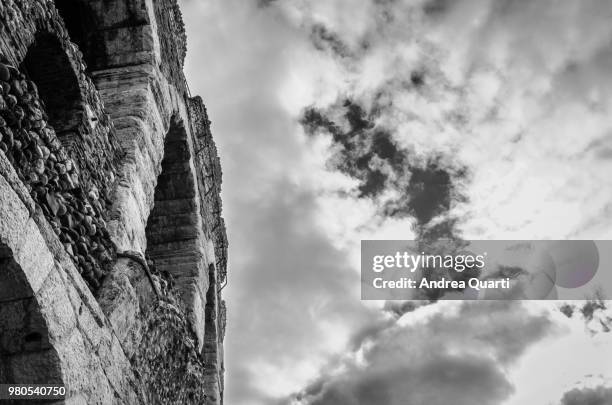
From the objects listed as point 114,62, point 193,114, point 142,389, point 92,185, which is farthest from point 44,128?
point 193,114

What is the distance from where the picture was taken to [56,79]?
5.10 meters

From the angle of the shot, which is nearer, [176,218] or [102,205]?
Answer: [102,205]

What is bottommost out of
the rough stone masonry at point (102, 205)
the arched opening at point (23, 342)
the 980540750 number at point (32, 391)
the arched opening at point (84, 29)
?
the 980540750 number at point (32, 391)

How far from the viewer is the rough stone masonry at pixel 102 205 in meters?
3.00

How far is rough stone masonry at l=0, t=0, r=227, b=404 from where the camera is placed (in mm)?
2998

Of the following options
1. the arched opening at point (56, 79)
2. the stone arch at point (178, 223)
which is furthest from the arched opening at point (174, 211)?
the arched opening at point (56, 79)

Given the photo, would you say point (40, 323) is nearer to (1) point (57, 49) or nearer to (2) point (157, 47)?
(1) point (57, 49)

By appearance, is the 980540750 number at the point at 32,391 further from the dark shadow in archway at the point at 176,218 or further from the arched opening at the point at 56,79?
the dark shadow in archway at the point at 176,218

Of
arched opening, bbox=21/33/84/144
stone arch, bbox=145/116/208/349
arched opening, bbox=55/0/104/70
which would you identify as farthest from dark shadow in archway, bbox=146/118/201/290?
arched opening, bbox=21/33/84/144

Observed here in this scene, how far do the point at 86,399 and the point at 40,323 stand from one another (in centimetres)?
61

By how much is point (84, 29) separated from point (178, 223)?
3002 millimetres

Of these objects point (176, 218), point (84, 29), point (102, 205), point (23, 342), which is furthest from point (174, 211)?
point (23, 342)

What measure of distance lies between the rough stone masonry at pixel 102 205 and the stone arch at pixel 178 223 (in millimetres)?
21

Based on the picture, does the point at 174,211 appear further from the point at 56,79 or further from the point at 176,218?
the point at 56,79
